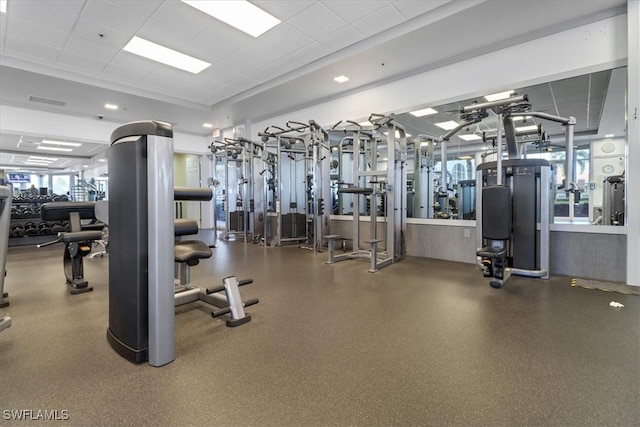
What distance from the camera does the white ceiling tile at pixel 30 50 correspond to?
14.9 ft

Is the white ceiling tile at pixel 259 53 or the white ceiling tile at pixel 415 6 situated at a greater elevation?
the white ceiling tile at pixel 259 53

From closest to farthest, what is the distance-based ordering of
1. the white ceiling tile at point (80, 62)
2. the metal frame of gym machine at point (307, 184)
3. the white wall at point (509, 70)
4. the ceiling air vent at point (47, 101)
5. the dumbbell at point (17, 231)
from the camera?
the white wall at point (509, 70)
the white ceiling tile at point (80, 62)
the metal frame of gym machine at point (307, 184)
the dumbbell at point (17, 231)
the ceiling air vent at point (47, 101)

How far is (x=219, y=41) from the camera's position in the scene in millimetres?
4613

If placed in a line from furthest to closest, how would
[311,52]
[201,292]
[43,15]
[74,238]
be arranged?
[311,52] → [43,15] → [74,238] → [201,292]

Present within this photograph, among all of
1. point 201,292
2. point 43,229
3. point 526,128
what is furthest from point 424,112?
point 43,229

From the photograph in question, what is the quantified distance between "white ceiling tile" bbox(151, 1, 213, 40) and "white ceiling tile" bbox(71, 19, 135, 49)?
Result: 66cm

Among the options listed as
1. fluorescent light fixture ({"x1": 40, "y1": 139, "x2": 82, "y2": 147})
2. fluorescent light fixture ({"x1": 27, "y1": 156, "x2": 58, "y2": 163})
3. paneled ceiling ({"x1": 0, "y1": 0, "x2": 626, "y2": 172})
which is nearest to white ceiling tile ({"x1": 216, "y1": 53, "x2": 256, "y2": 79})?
paneled ceiling ({"x1": 0, "y1": 0, "x2": 626, "y2": 172})

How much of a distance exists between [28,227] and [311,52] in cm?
704

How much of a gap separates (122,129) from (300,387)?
69.9 inches

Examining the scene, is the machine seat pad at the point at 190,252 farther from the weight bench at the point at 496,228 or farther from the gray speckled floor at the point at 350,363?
the weight bench at the point at 496,228

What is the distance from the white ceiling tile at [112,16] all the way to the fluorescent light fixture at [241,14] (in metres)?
0.87

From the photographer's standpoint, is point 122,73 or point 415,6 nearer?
point 415,6

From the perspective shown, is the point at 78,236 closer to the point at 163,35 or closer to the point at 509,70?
the point at 163,35

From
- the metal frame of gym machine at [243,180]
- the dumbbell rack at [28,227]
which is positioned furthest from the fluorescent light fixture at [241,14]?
the dumbbell rack at [28,227]
